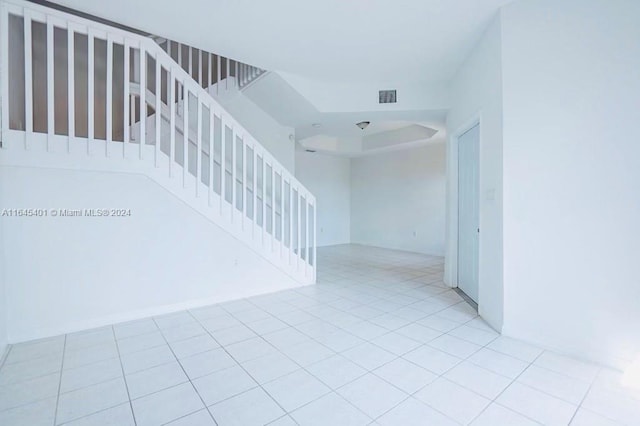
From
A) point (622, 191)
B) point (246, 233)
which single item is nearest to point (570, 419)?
point (622, 191)

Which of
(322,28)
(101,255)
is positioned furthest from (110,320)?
(322,28)

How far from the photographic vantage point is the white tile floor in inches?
64.8

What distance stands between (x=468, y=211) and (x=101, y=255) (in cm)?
392

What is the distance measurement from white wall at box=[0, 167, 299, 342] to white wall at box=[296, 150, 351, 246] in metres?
4.69

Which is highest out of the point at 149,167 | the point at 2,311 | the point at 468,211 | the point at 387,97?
the point at 387,97

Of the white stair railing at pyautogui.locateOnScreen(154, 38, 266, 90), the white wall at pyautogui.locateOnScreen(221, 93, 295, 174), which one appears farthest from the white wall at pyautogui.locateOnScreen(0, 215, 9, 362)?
the white wall at pyautogui.locateOnScreen(221, 93, 295, 174)

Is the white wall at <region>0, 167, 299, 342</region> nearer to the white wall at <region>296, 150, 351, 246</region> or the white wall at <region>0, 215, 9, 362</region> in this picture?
the white wall at <region>0, 215, 9, 362</region>

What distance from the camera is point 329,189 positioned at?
333 inches

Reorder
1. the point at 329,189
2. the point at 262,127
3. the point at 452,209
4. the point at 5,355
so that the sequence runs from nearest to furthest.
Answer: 1. the point at 5,355
2. the point at 452,209
3. the point at 262,127
4. the point at 329,189

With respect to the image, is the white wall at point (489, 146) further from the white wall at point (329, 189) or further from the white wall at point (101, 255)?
the white wall at point (329, 189)

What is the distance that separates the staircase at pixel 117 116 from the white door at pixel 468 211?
2.01 m

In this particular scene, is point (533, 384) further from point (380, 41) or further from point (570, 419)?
point (380, 41)

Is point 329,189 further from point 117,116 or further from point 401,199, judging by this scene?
point 117,116

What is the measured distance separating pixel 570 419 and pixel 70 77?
13.8 feet
